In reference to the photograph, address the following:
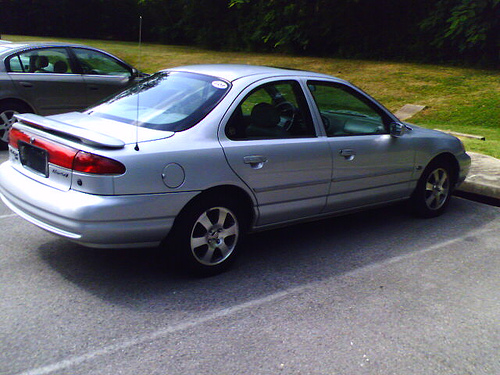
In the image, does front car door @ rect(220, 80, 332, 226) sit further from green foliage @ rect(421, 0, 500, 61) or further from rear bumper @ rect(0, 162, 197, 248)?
green foliage @ rect(421, 0, 500, 61)

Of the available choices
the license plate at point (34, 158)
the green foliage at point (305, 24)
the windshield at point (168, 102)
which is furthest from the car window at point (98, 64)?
the green foliage at point (305, 24)

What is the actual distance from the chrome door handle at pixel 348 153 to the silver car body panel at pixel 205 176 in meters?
0.01

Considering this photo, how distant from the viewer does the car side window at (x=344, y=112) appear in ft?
17.3

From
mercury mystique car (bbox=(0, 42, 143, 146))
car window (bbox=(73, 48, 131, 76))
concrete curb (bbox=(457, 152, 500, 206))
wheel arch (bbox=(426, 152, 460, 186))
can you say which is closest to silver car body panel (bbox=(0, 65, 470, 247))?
wheel arch (bbox=(426, 152, 460, 186))

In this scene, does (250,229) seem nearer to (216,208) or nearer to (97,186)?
(216,208)

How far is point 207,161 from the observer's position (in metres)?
4.27

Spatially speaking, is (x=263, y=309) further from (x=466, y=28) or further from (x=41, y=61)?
(x=466, y=28)

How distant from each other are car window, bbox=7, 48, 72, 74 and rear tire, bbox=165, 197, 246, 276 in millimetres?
5774

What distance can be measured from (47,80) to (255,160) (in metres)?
5.66

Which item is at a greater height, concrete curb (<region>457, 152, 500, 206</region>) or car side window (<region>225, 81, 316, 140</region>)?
car side window (<region>225, 81, 316, 140</region>)

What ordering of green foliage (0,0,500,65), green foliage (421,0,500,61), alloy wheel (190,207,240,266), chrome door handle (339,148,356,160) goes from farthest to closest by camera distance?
green foliage (0,0,500,65) → green foliage (421,0,500,61) → chrome door handle (339,148,356,160) → alloy wheel (190,207,240,266)

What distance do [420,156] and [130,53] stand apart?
22.1 metres

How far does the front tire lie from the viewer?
6172 mm

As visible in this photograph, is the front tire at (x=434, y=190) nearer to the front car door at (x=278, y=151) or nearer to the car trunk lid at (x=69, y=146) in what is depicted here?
the front car door at (x=278, y=151)
